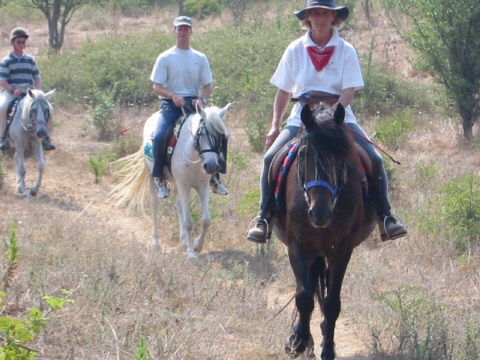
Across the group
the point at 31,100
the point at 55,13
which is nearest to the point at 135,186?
the point at 31,100

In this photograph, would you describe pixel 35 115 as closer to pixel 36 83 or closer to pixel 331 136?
pixel 36 83

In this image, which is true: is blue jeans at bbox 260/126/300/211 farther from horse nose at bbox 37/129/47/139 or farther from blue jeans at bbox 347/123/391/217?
horse nose at bbox 37/129/47/139

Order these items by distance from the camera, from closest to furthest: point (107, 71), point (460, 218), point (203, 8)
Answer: point (460, 218), point (107, 71), point (203, 8)

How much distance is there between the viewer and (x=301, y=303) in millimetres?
5121

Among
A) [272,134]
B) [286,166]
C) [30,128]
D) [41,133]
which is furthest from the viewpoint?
[30,128]

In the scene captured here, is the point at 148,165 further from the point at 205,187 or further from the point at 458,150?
the point at 458,150

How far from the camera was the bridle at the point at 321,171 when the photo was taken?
4629 millimetres

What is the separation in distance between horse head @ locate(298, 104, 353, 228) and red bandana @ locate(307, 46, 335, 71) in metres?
0.84

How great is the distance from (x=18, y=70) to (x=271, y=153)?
6989 millimetres

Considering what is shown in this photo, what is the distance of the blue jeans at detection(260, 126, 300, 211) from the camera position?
5625mm

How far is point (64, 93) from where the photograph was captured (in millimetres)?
18219

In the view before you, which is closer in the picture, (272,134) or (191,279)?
(272,134)

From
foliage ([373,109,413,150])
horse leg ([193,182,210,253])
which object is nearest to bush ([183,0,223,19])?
foliage ([373,109,413,150])

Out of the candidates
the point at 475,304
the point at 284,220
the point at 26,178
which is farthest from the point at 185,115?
the point at 26,178
